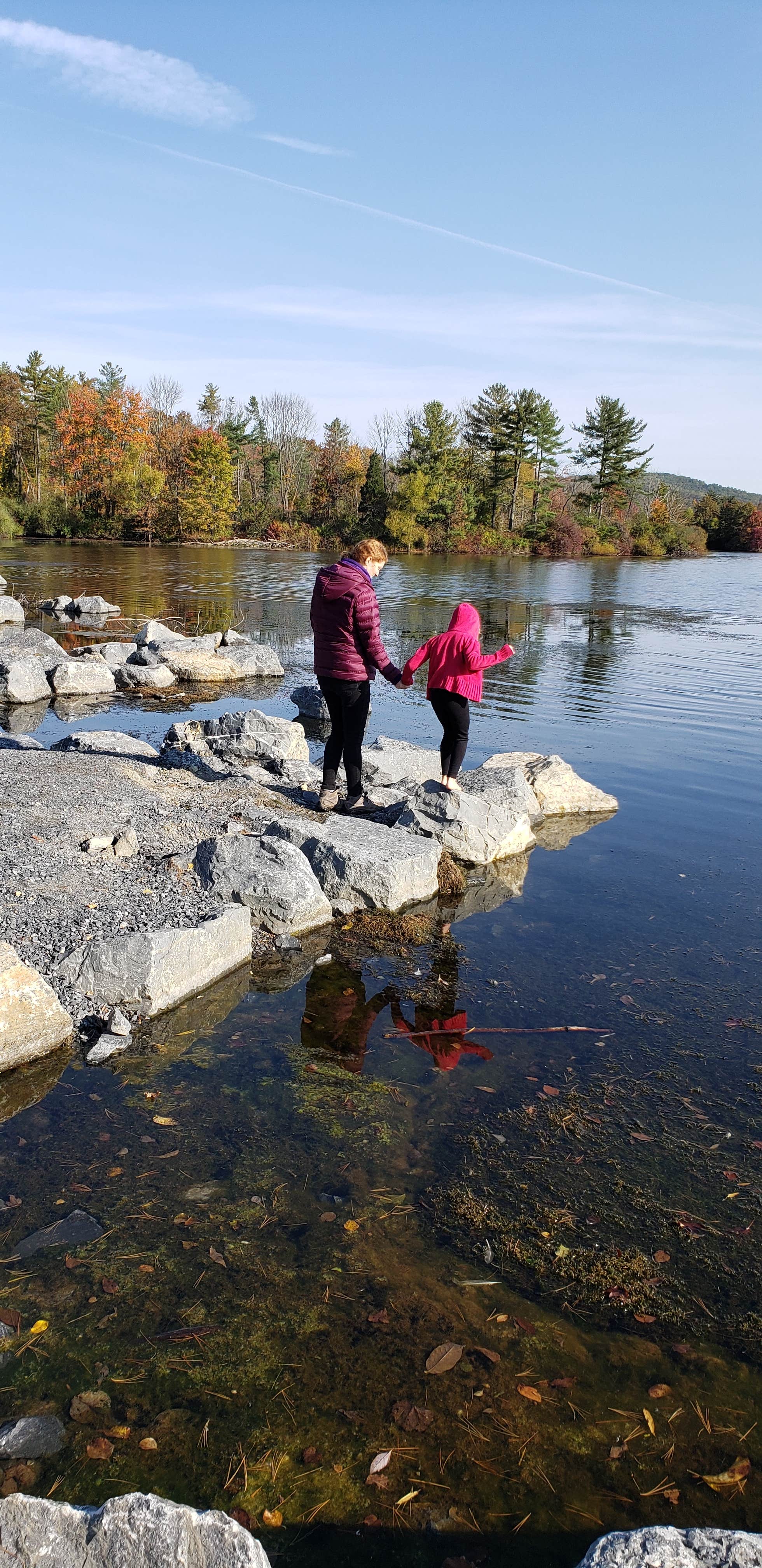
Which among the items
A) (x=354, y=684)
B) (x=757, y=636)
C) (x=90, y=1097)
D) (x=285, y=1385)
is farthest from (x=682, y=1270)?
(x=757, y=636)

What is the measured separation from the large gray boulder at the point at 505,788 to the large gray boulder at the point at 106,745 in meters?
3.73

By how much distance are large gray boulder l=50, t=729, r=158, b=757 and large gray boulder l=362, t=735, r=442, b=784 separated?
2.52m

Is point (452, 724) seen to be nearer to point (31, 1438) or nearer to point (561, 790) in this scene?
point (561, 790)

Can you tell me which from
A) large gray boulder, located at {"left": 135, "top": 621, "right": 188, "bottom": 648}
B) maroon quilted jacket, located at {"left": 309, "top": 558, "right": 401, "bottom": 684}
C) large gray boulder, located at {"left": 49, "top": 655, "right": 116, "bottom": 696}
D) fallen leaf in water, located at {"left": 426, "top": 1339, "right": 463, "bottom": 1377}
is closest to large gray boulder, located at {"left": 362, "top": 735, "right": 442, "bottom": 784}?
maroon quilted jacket, located at {"left": 309, "top": 558, "right": 401, "bottom": 684}

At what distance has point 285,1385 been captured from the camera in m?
3.14

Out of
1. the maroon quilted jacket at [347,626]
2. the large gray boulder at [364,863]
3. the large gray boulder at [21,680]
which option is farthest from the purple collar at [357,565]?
the large gray boulder at [21,680]

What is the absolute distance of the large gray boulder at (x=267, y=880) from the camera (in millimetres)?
6520

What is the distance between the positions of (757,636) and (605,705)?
12.8 meters

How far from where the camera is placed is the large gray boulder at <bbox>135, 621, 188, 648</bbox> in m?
18.6

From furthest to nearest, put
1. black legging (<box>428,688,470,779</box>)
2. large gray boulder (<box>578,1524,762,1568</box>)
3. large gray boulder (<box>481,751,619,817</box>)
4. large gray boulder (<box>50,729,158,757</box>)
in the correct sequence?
large gray boulder (<box>50,729,158,757</box>), large gray boulder (<box>481,751,619,817</box>), black legging (<box>428,688,470,779</box>), large gray boulder (<box>578,1524,762,1568</box>)

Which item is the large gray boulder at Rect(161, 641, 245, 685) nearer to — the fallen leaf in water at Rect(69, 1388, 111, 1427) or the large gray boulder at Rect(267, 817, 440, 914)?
the large gray boulder at Rect(267, 817, 440, 914)

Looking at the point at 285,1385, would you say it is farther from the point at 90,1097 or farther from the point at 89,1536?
the point at 90,1097

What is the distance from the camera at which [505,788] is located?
9.00 m

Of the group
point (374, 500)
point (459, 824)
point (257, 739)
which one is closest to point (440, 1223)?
point (459, 824)
